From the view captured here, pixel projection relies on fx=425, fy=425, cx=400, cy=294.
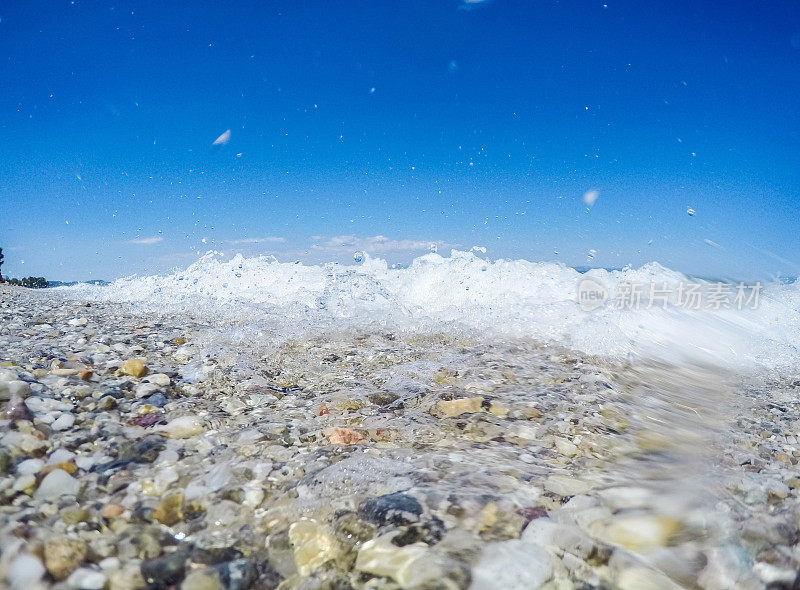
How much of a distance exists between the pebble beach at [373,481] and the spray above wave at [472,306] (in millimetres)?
2576

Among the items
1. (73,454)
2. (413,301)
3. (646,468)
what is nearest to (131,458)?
(73,454)

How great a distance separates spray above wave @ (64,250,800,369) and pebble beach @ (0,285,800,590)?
2576 millimetres

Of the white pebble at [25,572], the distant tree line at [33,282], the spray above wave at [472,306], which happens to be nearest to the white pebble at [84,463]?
the white pebble at [25,572]

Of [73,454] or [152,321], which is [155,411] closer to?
[73,454]

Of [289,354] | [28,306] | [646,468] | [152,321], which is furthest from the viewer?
[28,306]

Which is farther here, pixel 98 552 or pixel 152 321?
pixel 152 321

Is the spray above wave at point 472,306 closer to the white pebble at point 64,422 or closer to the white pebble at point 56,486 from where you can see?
the white pebble at point 64,422

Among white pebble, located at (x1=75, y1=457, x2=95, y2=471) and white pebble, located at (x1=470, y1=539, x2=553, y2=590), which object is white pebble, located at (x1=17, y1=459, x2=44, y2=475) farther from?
white pebble, located at (x1=470, y1=539, x2=553, y2=590)

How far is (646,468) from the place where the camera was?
233 centimetres

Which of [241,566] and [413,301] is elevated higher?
[413,301]

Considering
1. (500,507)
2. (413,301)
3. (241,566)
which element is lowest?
(241,566)

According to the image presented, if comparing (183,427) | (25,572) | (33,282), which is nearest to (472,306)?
(183,427)

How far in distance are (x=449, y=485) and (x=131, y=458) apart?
5.08 feet

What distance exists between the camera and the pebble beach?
4.52 ft
